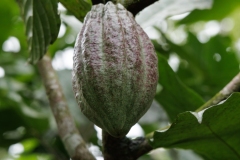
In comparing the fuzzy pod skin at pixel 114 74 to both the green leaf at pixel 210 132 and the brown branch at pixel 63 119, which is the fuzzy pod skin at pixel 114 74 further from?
the brown branch at pixel 63 119

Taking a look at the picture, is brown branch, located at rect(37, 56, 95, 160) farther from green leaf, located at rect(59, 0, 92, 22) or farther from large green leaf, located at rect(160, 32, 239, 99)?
large green leaf, located at rect(160, 32, 239, 99)

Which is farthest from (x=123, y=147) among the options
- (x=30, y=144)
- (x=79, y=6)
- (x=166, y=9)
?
(x=30, y=144)

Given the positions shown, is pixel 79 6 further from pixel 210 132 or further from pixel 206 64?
pixel 206 64

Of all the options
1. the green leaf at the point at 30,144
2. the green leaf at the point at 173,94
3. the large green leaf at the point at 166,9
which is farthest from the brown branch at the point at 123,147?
the green leaf at the point at 30,144

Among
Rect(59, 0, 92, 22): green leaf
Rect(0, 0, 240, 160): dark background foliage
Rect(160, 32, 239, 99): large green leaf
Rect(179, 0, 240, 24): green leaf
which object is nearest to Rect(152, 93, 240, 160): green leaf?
Rect(0, 0, 240, 160): dark background foliage

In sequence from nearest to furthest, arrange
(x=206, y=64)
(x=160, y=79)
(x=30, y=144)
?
(x=160, y=79), (x=30, y=144), (x=206, y=64)

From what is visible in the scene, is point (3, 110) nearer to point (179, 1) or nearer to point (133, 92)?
point (179, 1)
